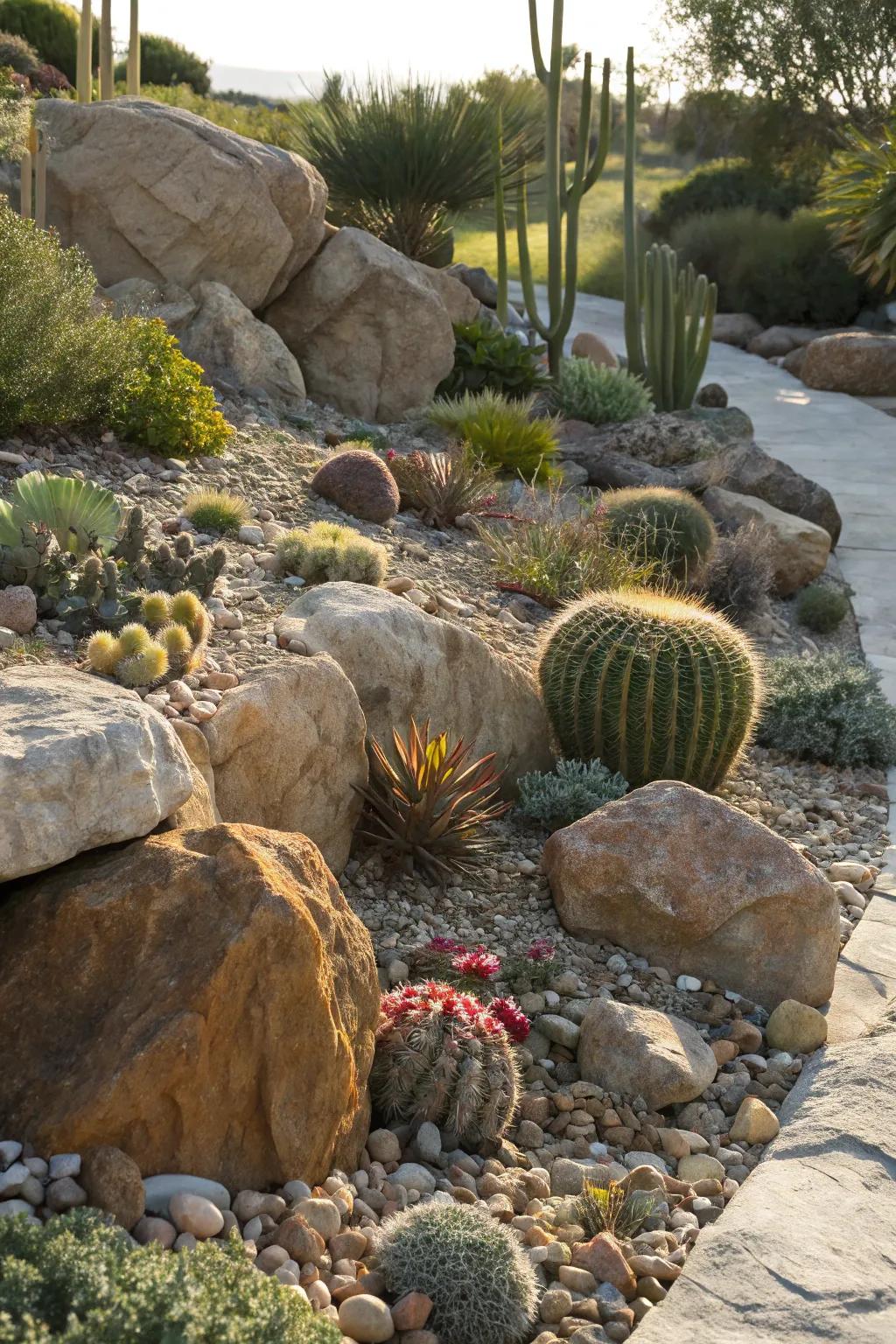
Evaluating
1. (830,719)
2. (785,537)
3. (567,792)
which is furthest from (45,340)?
(785,537)

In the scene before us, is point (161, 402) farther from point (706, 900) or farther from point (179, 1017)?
point (179, 1017)

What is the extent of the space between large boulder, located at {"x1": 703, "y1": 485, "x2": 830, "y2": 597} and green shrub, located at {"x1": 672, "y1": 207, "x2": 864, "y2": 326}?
→ 13.3 m

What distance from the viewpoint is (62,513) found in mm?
5133

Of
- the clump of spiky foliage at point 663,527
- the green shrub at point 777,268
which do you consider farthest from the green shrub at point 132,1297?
the green shrub at point 777,268

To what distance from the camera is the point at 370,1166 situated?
3.53m

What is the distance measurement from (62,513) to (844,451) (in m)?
11.8

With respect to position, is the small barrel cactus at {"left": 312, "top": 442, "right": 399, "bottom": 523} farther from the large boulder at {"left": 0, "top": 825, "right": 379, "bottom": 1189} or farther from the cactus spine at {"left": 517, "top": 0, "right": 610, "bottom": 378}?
the cactus spine at {"left": 517, "top": 0, "right": 610, "bottom": 378}

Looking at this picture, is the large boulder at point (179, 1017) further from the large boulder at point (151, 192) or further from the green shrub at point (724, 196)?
the green shrub at point (724, 196)

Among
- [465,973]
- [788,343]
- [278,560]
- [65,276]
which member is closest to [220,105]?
[788,343]

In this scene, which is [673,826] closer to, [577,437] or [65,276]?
[65,276]

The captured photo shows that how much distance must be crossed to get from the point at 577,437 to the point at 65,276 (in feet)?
18.2

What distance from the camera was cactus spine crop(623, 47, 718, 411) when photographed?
13539 mm

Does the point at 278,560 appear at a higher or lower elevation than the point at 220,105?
lower

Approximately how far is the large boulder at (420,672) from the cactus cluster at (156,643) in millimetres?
522
